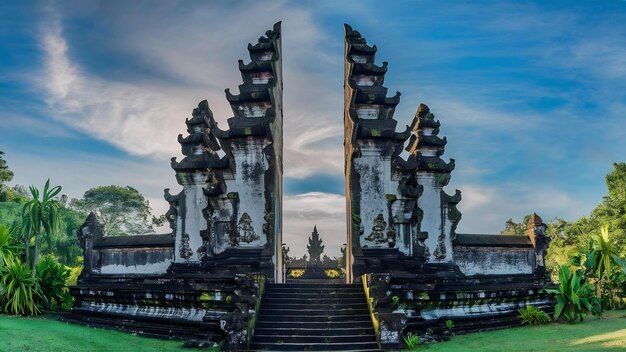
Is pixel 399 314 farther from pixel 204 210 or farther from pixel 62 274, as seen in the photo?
pixel 62 274

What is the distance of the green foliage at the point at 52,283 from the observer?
19906 millimetres

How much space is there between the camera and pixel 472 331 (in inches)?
621

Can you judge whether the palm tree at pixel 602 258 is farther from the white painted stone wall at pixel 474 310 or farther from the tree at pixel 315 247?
the tree at pixel 315 247

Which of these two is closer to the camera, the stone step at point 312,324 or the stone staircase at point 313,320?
the stone staircase at point 313,320

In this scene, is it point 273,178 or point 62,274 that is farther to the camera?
point 62,274

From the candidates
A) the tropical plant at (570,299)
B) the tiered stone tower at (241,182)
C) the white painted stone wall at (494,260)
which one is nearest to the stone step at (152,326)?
the tiered stone tower at (241,182)

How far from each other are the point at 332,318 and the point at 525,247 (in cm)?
1142

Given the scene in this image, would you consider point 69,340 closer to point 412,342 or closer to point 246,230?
point 246,230

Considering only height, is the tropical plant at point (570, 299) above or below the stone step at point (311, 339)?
above

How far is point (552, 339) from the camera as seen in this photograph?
42.6ft

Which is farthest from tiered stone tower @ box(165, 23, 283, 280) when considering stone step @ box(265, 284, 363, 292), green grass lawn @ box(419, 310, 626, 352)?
green grass lawn @ box(419, 310, 626, 352)

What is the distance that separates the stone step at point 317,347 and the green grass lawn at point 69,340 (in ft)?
6.59

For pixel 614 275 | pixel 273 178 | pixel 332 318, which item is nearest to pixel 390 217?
pixel 273 178

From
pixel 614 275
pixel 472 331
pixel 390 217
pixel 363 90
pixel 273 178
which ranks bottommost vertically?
pixel 472 331
